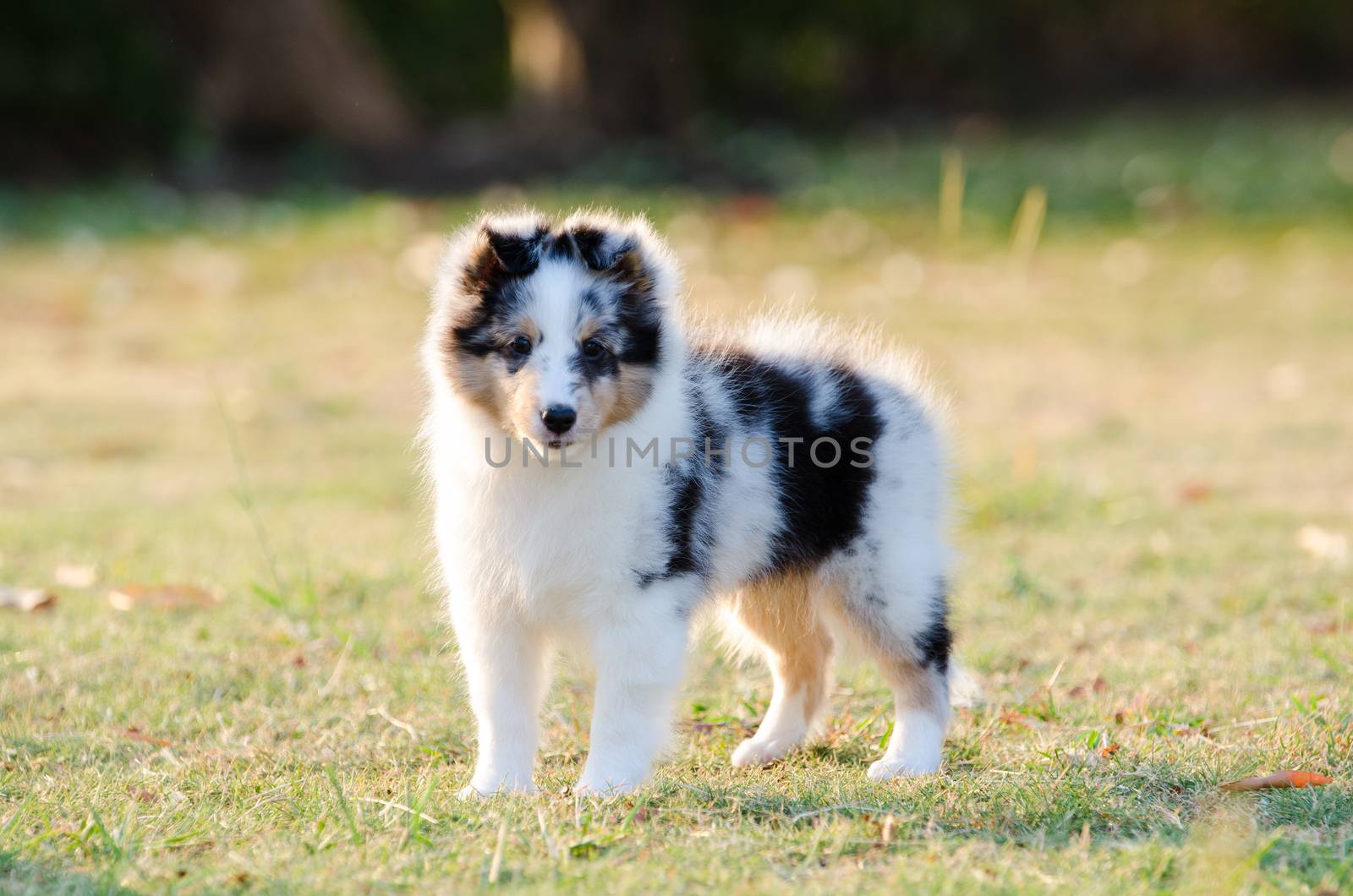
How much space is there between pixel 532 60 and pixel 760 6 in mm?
4235

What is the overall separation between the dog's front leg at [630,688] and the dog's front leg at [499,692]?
0.23m

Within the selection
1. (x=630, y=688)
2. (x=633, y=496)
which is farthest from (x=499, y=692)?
(x=633, y=496)

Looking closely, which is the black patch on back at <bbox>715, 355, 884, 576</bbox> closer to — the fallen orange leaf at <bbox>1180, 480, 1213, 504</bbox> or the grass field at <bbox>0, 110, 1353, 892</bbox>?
the grass field at <bbox>0, 110, 1353, 892</bbox>

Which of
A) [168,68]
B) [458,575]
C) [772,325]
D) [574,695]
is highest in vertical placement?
[168,68]

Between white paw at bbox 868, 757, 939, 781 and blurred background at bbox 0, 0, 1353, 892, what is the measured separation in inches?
3.2

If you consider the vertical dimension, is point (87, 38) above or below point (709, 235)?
above

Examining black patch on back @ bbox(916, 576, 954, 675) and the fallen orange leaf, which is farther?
the fallen orange leaf

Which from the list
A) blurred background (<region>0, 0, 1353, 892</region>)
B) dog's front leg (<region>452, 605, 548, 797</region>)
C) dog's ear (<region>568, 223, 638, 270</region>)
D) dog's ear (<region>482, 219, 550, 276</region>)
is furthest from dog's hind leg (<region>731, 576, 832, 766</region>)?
dog's ear (<region>482, 219, 550, 276</region>)

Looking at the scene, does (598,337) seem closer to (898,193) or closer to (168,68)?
(898,193)

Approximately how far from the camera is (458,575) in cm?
395

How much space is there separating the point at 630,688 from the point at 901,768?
2.77 ft

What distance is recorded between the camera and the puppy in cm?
381

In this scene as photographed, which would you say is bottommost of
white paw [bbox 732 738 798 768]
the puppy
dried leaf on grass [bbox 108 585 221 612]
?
white paw [bbox 732 738 798 768]

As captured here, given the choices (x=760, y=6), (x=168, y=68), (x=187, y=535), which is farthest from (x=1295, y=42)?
(x=187, y=535)
